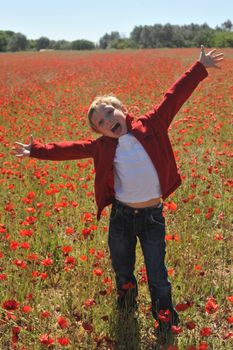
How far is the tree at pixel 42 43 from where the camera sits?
117188 millimetres

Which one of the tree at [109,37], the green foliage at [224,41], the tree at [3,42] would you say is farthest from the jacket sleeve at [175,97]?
the tree at [109,37]

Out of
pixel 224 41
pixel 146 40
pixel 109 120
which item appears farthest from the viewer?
pixel 146 40

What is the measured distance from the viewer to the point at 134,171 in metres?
2.79

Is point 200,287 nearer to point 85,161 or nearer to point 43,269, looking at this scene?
point 43,269

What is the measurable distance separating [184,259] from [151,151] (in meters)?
1.10

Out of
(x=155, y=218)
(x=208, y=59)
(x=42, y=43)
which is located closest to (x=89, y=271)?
(x=155, y=218)

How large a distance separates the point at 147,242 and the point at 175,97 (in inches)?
36.8

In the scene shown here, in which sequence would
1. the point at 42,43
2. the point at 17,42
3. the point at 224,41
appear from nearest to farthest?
the point at 224,41 < the point at 17,42 < the point at 42,43

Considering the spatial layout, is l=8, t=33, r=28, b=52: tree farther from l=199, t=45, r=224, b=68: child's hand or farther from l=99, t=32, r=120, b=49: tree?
l=199, t=45, r=224, b=68: child's hand

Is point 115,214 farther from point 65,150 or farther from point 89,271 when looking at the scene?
point 89,271

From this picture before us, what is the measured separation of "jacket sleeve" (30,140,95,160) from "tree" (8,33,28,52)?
102 meters

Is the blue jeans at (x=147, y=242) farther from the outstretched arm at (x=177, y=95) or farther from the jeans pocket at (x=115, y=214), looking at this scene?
the outstretched arm at (x=177, y=95)

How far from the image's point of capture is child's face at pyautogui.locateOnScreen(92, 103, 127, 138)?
2.73 metres

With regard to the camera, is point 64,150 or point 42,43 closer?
point 64,150
